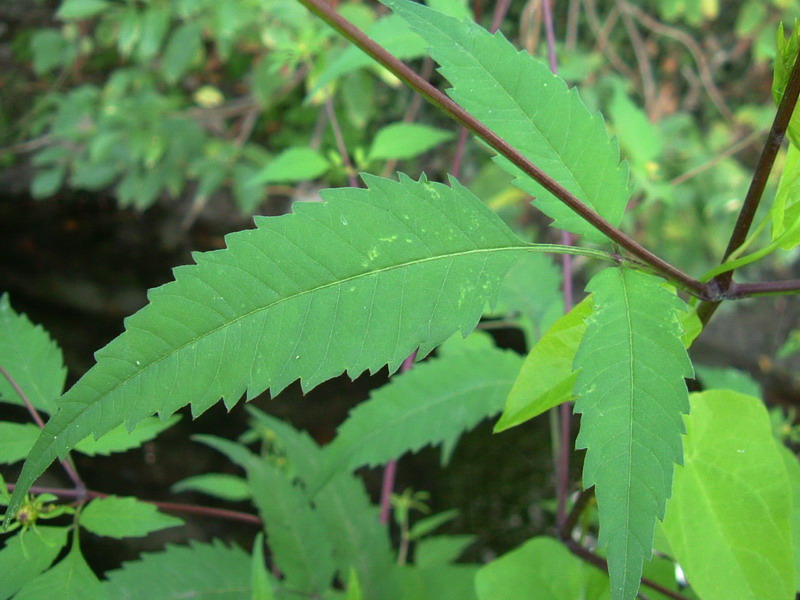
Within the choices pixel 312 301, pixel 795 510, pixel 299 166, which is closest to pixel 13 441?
pixel 312 301

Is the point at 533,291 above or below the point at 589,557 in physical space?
above

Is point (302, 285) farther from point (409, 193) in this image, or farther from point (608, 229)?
point (608, 229)

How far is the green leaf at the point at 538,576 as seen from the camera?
0.59 m

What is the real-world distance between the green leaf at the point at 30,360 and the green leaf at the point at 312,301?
27cm

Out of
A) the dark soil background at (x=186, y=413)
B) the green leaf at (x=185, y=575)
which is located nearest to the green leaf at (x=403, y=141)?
the green leaf at (x=185, y=575)

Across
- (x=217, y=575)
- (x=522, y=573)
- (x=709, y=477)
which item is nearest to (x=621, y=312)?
(x=709, y=477)

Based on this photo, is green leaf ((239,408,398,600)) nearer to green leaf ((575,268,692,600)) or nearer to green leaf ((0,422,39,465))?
green leaf ((0,422,39,465))

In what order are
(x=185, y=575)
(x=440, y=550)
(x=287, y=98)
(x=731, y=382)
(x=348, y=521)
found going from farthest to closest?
(x=287, y=98)
(x=440, y=550)
(x=731, y=382)
(x=348, y=521)
(x=185, y=575)

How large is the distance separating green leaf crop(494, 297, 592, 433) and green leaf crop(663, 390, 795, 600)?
5.2 inches

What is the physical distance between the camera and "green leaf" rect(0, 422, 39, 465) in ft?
1.69

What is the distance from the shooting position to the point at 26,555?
0.47 m

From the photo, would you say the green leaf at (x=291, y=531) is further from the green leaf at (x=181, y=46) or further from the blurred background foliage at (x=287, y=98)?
the green leaf at (x=181, y=46)

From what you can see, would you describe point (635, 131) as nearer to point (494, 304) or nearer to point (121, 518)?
point (494, 304)

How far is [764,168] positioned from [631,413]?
173mm
